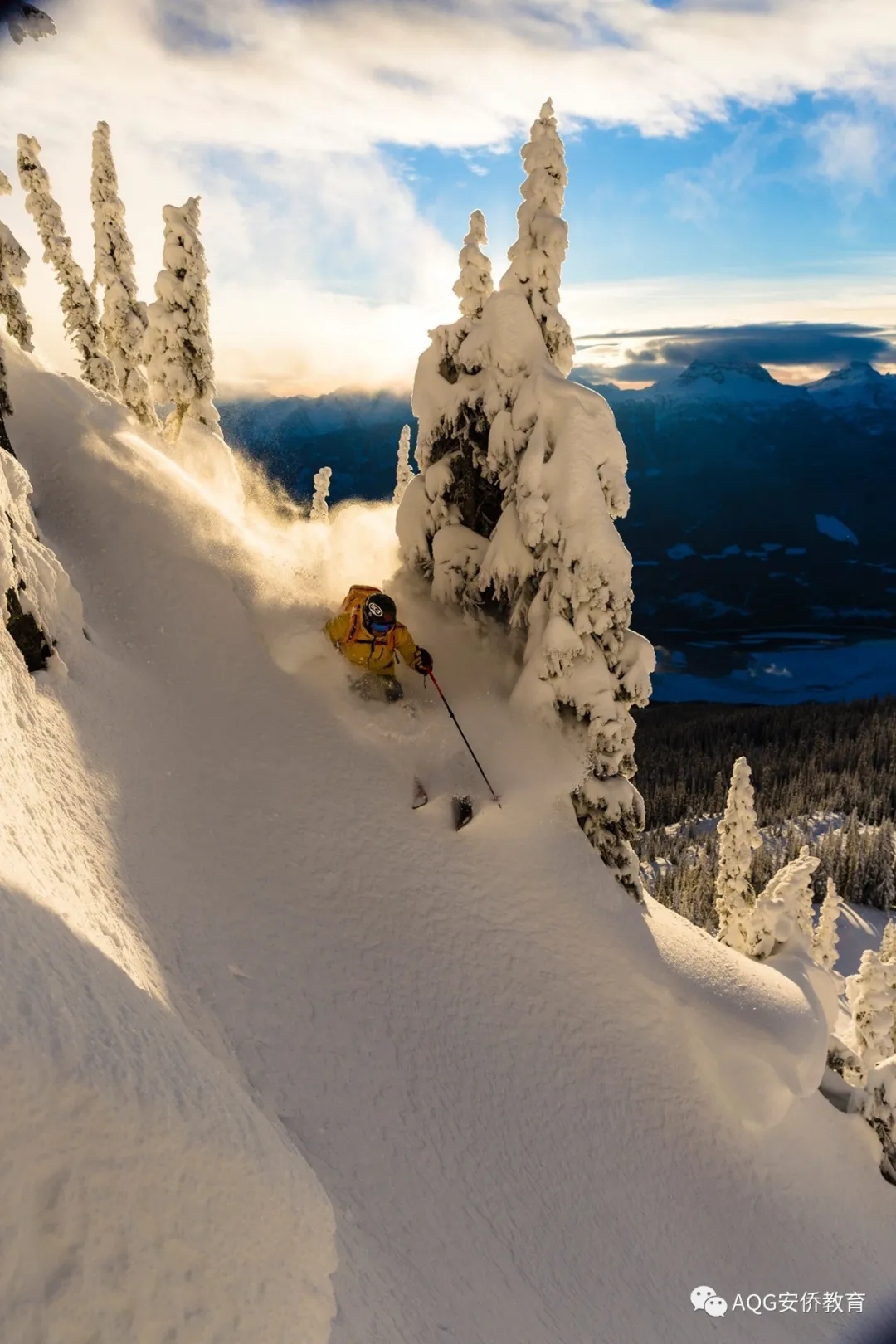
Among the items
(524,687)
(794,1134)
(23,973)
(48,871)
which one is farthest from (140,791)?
(794,1134)

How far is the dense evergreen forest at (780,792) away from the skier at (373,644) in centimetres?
7329

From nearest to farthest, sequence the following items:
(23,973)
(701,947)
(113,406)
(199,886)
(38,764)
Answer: (23,973) < (38,764) < (199,886) < (701,947) < (113,406)

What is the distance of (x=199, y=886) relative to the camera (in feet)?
35.9

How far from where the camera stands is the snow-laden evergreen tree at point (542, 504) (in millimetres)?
14828

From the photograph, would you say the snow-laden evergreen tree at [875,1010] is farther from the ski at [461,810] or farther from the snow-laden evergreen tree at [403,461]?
the snow-laden evergreen tree at [403,461]

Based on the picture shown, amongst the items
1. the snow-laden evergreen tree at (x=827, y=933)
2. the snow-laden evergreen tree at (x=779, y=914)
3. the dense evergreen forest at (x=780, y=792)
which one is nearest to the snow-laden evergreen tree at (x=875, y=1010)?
the snow-laden evergreen tree at (x=779, y=914)

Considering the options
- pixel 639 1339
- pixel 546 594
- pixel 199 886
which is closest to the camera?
pixel 639 1339

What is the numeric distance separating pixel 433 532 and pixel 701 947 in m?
10.6

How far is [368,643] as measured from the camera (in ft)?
50.2

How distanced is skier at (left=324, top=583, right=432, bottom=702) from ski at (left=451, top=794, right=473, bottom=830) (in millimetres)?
2447

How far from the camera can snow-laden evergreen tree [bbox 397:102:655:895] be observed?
14828 mm

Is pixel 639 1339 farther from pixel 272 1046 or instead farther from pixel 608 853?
pixel 608 853

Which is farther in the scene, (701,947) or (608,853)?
(701,947)

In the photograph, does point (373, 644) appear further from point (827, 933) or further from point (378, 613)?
point (827, 933)
